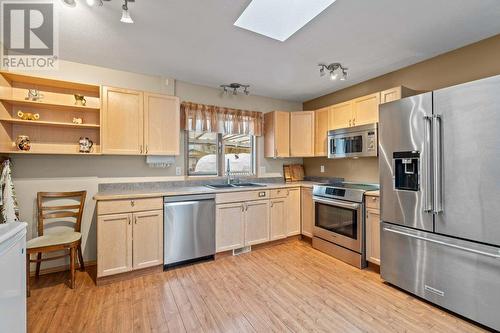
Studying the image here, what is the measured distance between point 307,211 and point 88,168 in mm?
3229

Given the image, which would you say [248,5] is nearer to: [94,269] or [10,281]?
[10,281]

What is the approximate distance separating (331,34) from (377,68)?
1235mm

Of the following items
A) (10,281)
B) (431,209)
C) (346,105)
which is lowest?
(10,281)

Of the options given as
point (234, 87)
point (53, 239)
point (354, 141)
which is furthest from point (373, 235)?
point (53, 239)

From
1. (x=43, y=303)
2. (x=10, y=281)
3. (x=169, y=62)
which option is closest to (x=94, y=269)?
(x=43, y=303)

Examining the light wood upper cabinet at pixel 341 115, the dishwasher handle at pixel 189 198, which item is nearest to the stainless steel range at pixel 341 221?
the light wood upper cabinet at pixel 341 115

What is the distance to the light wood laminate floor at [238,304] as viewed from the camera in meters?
1.86

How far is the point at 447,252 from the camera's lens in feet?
6.54

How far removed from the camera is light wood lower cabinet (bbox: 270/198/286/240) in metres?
3.60

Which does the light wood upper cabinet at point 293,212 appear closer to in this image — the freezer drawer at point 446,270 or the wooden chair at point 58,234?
the freezer drawer at point 446,270

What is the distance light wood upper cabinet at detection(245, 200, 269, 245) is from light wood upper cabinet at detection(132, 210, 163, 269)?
47.9 inches

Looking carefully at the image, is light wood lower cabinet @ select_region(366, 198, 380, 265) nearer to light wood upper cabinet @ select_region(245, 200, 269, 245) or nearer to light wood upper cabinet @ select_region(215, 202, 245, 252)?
light wood upper cabinet @ select_region(245, 200, 269, 245)

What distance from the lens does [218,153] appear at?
12.7 ft

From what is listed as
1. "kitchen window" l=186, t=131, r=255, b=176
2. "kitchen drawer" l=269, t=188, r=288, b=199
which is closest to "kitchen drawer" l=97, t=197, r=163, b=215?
"kitchen window" l=186, t=131, r=255, b=176
